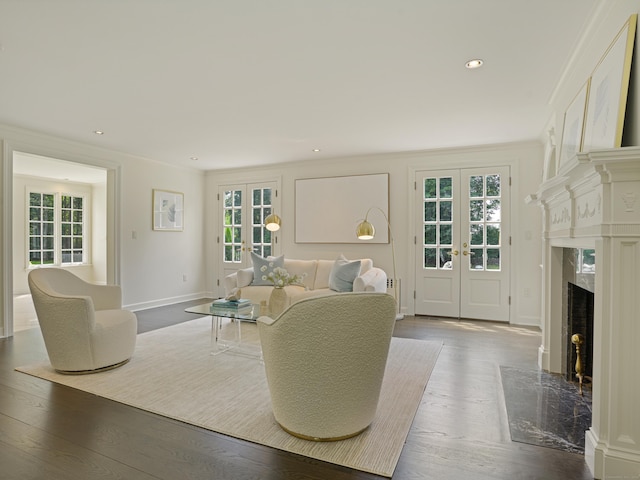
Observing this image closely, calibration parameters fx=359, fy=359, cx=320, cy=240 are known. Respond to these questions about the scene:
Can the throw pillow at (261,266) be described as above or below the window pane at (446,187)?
below

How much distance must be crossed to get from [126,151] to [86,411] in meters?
4.19

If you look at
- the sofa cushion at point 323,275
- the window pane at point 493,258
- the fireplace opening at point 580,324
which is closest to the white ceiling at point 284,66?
the window pane at point 493,258

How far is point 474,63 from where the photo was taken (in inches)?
106

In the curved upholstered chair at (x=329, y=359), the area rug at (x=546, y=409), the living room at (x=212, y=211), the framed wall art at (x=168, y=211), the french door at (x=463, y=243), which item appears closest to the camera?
the curved upholstered chair at (x=329, y=359)

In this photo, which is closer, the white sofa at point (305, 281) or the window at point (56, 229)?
the white sofa at point (305, 281)

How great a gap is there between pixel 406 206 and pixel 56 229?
762cm

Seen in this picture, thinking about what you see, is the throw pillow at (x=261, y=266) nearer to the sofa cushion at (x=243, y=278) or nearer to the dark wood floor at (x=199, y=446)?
the sofa cushion at (x=243, y=278)

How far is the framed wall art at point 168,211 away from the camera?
20.0 ft

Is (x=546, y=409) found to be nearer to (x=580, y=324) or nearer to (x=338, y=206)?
(x=580, y=324)

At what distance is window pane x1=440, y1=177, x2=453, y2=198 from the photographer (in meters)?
5.30

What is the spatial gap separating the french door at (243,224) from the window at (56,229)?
13.0ft

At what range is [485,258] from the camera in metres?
5.11

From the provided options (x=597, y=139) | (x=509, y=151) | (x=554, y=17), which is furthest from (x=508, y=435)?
(x=509, y=151)

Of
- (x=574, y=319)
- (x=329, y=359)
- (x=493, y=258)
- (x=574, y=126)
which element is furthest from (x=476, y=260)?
Answer: (x=329, y=359)
